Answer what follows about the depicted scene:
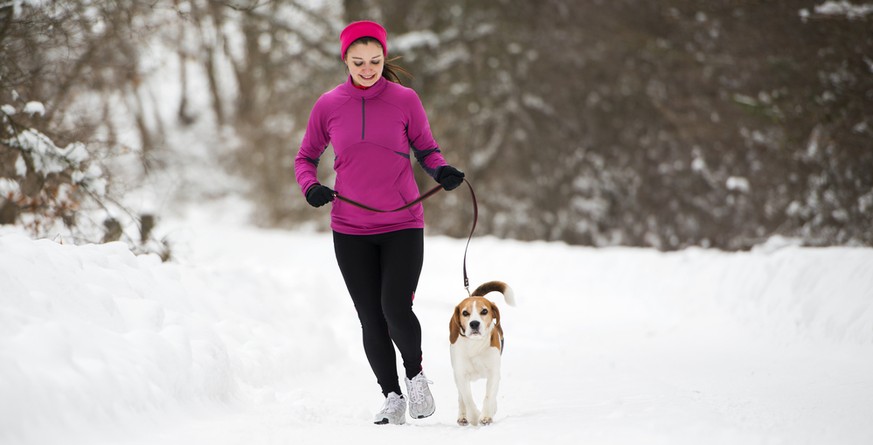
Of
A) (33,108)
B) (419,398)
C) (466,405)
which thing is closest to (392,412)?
(419,398)

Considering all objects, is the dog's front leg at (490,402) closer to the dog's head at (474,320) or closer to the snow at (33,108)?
the dog's head at (474,320)

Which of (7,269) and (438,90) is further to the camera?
(438,90)

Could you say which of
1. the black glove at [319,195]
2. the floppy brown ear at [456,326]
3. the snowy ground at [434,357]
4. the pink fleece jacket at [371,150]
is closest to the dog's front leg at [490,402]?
the snowy ground at [434,357]

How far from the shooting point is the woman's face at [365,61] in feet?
15.3

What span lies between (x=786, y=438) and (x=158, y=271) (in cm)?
444

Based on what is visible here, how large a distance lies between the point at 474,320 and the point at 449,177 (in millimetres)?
797

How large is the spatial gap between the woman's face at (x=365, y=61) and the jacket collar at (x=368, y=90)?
32mm

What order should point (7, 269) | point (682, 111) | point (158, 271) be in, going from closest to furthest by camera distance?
point (7, 269), point (158, 271), point (682, 111)

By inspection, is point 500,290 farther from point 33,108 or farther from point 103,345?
point 33,108

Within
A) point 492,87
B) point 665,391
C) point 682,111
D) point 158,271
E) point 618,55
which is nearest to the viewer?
point 665,391

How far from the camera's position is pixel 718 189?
16422 mm

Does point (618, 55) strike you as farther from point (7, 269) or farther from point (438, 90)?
point (7, 269)

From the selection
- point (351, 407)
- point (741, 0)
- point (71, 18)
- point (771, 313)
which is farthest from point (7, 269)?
point (741, 0)

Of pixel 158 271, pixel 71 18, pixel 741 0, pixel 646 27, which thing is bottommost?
pixel 158 271
